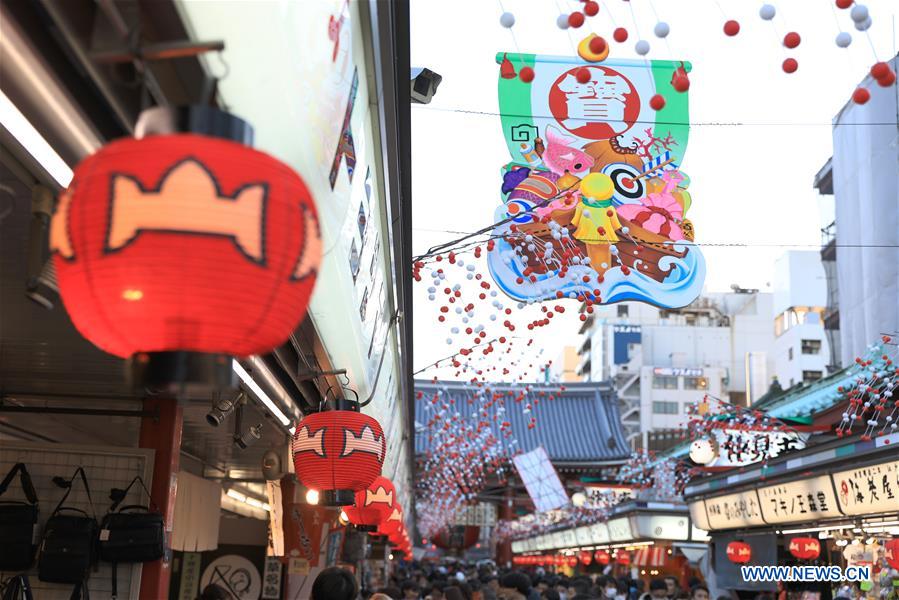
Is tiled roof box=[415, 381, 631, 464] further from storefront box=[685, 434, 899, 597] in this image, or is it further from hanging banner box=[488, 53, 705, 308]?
hanging banner box=[488, 53, 705, 308]

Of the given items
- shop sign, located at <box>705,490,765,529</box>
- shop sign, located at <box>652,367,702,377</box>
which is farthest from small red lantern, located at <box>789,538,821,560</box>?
shop sign, located at <box>652,367,702,377</box>

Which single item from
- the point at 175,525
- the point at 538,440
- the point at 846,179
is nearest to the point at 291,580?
the point at 175,525

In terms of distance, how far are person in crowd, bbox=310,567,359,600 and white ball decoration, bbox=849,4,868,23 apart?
15.4ft

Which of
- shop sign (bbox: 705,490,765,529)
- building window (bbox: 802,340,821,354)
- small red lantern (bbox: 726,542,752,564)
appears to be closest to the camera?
shop sign (bbox: 705,490,765,529)

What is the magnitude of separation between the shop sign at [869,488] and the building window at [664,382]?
5537cm

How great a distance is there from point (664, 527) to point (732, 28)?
82.3 ft

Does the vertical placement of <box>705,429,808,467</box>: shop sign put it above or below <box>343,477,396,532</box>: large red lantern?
above

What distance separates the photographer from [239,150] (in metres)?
2.90

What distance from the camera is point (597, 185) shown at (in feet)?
34.4

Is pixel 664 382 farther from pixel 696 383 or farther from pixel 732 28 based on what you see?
pixel 732 28

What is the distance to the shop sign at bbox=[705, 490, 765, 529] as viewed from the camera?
16672 millimetres

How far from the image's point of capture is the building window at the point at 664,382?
221 feet

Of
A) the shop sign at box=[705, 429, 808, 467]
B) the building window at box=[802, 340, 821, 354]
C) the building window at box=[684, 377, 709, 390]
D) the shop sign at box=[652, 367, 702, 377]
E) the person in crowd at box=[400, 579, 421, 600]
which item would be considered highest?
the building window at box=[802, 340, 821, 354]

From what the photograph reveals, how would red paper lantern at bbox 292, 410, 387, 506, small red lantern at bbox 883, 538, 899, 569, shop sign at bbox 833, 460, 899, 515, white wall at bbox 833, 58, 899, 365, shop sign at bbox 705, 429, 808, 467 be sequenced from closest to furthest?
red paper lantern at bbox 292, 410, 387, 506, shop sign at bbox 833, 460, 899, 515, small red lantern at bbox 883, 538, 899, 569, shop sign at bbox 705, 429, 808, 467, white wall at bbox 833, 58, 899, 365
